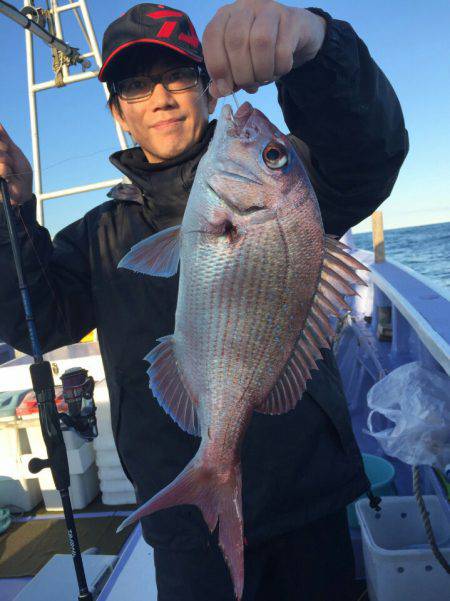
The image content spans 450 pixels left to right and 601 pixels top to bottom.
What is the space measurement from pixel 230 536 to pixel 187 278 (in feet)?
2.62

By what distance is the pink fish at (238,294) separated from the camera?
1288 mm

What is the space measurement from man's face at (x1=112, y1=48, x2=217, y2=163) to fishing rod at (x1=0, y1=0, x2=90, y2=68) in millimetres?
3811

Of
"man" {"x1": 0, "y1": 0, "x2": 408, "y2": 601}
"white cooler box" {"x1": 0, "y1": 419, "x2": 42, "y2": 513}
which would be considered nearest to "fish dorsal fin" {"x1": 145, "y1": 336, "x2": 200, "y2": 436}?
"man" {"x1": 0, "y1": 0, "x2": 408, "y2": 601}

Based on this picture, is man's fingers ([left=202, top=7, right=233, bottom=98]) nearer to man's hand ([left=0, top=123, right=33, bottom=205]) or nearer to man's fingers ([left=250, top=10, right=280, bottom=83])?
man's fingers ([left=250, top=10, right=280, bottom=83])

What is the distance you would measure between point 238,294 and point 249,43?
659 mm

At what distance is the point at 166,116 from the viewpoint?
1947 mm

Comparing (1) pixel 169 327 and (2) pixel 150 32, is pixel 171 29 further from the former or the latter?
(1) pixel 169 327

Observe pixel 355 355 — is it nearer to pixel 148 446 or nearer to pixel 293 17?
pixel 148 446

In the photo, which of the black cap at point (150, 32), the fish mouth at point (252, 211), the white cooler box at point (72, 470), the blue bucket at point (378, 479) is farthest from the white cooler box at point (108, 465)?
the fish mouth at point (252, 211)

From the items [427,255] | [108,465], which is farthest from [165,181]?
[427,255]

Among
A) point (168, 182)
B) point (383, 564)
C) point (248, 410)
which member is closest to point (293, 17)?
point (168, 182)

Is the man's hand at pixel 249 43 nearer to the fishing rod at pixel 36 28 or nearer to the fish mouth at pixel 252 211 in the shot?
the fish mouth at pixel 252 211

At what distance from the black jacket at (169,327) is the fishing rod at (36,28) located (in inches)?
161

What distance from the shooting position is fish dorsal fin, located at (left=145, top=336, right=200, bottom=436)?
4.63 feet
